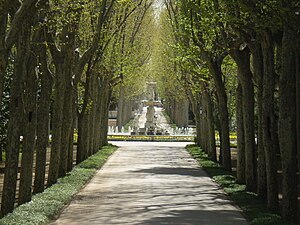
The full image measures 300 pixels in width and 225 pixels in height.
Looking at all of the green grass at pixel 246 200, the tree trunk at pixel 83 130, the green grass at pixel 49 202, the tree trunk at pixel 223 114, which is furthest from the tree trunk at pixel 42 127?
the tree trunk at pixel 223 114

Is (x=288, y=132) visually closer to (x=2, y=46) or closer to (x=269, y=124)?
(x=269, y=124)

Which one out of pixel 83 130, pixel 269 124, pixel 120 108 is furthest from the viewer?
pixel 120 108

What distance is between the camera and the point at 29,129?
40.4 ft

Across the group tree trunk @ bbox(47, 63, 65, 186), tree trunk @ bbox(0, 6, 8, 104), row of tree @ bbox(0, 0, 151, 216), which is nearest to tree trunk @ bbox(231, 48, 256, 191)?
row of tree @ bbox(0, 0, 151, 216)

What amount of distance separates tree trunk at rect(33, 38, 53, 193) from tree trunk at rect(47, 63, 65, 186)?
1558mm

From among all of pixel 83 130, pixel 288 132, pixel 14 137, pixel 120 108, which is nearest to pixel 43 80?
pixel 14 137

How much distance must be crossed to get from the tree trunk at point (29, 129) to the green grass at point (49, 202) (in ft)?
1.07

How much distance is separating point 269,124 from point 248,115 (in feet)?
12.0

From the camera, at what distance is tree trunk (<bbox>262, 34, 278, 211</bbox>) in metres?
11.5

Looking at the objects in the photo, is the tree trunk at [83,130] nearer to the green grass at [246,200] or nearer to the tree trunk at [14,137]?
the green grass at [246,200]

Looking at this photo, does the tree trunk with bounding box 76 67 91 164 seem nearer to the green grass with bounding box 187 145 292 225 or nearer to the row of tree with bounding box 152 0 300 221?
the row of tree with bounding box 152 0 300 221

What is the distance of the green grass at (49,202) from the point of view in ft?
32.2

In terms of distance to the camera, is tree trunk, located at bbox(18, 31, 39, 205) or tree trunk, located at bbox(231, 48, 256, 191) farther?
tree trunk, located at bbox(231, 48, 256, 191)

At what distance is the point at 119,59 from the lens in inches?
1095
